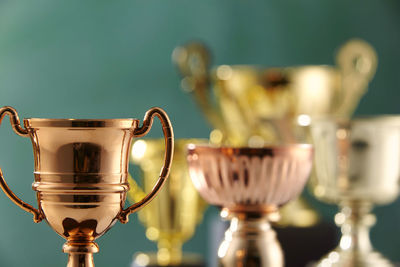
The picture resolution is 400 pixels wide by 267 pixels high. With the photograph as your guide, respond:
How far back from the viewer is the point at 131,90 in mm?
2270

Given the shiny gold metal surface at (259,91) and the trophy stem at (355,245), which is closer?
the trophy stem at (355,245)

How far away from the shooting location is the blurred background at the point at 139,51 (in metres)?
2.26

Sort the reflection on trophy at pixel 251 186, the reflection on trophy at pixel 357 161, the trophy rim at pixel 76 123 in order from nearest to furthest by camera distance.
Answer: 1. the trophy rim at pixel 76 123
2. the reflection on trophy at pixel 251 186
3. the reflection on trophy at pixel 357 161

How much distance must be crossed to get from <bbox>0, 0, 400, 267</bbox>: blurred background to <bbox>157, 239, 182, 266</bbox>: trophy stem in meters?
1.11

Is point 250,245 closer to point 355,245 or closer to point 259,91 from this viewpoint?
point 355,245

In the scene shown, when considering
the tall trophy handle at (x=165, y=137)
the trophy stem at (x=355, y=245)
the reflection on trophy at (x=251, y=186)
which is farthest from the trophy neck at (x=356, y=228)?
the tall trophy handle at (x=165, y=137)

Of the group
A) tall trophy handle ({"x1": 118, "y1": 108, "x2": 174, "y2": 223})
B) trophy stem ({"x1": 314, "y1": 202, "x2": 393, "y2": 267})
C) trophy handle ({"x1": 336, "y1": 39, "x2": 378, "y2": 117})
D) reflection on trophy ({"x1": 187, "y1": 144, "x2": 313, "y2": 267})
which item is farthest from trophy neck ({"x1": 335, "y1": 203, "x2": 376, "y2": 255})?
trophy handle ({"x1": 336, "y1": 39, "x2": 378, "y2": 117})

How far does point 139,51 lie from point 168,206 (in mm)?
1210

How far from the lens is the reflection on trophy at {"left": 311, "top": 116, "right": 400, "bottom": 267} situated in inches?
30.4

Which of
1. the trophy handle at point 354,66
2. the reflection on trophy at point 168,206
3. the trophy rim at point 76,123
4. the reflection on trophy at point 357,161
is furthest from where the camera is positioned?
the trophy handle at point 354,66

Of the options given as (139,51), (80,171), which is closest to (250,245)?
(80,171)

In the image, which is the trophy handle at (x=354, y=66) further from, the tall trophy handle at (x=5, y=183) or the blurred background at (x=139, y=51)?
the tall trophy handle at (x=5, y=183)

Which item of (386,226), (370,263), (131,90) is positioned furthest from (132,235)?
(370,263)

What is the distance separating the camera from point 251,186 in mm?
604
